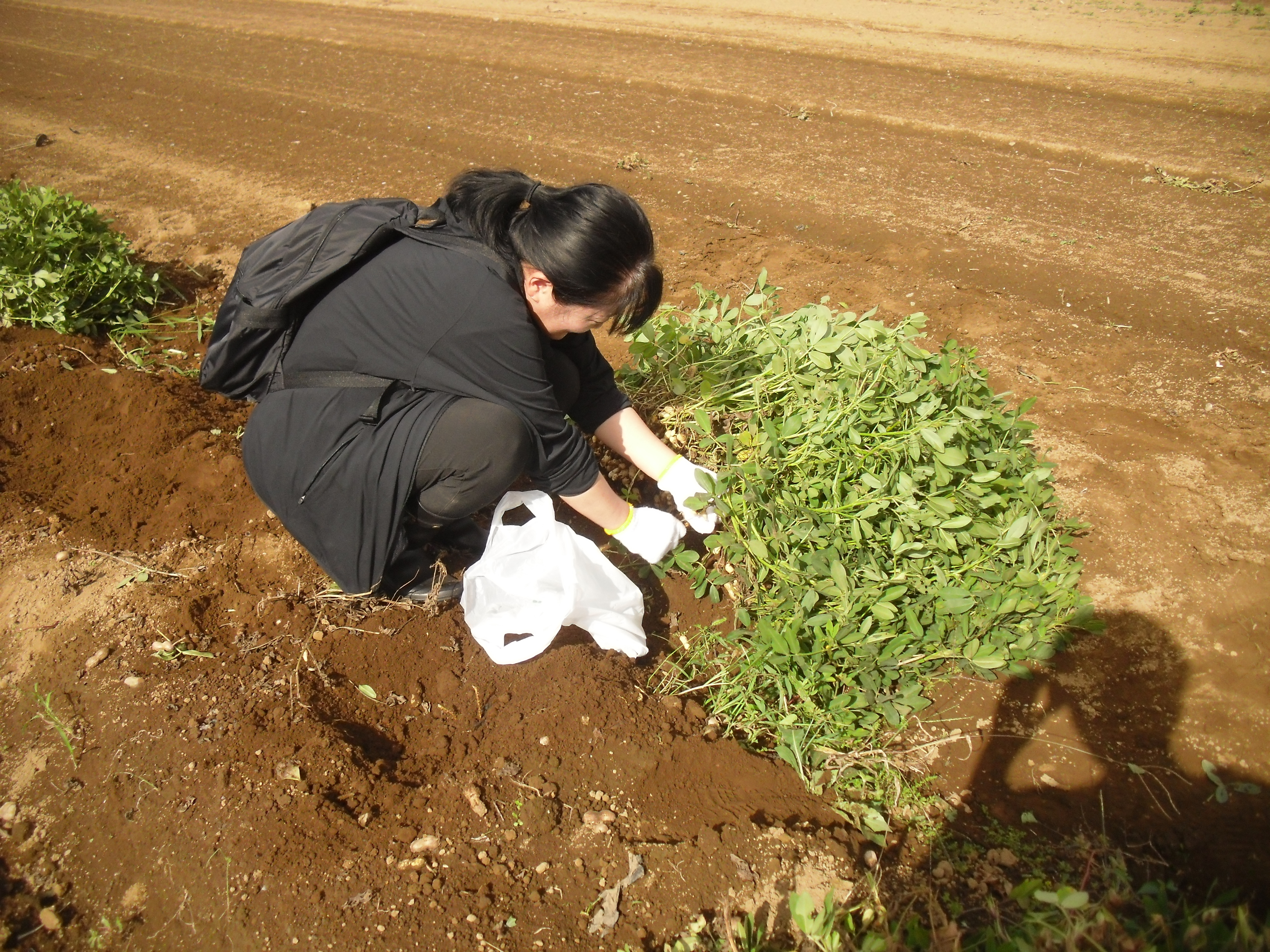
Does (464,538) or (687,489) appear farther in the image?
(464,538)

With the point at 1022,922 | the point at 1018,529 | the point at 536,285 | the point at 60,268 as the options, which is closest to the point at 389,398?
the point at 536,285

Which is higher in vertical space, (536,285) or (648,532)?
(536,285)

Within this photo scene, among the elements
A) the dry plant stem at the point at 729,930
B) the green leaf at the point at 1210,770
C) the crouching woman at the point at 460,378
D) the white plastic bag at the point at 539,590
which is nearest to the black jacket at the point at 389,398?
the crouching woman at the point at 460,378

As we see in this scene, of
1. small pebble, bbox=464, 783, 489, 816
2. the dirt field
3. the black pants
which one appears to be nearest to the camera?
the dirt field

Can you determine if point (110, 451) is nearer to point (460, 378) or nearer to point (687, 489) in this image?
point (460, 378)

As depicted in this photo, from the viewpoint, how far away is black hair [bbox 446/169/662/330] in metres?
1.58

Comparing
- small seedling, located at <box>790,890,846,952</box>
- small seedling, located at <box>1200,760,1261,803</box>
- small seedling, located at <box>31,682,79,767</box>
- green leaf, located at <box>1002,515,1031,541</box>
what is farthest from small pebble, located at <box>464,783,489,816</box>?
small seedling, located at <box>1200,760,1261,803</box>

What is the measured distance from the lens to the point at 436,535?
7.51 feet

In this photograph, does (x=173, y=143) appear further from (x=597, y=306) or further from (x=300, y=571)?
(x=597, y=306)

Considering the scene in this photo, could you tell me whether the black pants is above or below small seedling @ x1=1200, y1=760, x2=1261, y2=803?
above

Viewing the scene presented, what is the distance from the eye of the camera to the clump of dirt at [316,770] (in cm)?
148

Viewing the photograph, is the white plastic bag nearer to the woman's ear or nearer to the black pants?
the black pants

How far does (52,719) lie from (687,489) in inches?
63.8

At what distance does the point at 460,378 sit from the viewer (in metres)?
1.74
